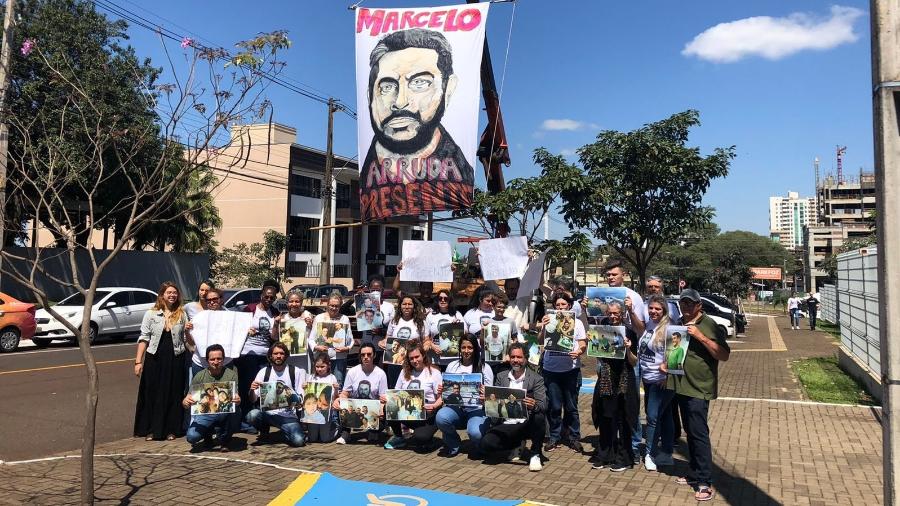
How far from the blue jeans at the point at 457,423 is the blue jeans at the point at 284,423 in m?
1.55

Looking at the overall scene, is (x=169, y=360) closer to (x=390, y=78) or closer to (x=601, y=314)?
(x=601, y=314)

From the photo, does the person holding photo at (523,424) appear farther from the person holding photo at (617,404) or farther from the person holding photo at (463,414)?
the person holding photo at (617,404)

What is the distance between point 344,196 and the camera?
150 ft

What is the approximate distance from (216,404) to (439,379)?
7.79 ft

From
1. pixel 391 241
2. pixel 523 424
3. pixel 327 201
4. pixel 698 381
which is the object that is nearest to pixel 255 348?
pixel 523 424

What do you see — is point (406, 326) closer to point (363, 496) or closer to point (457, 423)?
point (457, 423)

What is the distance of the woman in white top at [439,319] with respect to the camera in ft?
25.2

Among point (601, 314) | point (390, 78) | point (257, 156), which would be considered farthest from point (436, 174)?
point (257, 156)

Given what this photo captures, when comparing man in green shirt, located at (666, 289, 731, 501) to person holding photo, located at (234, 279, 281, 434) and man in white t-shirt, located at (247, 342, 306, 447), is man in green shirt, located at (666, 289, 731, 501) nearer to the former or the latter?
man in white t-shirt, located at (247, 342, 306, 447)

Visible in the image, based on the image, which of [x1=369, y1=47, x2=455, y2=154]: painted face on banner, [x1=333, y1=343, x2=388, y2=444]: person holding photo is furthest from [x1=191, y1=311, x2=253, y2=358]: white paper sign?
[x1=369, y1=47, x2=455, y2=154]: painted face on banner

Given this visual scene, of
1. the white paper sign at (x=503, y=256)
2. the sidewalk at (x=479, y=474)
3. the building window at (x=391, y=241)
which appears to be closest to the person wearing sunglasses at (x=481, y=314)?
the white paper sign at (x=503, y=256)

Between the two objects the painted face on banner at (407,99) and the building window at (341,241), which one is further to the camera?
the building window at (341,241)

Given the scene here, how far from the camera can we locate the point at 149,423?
7.62 meters

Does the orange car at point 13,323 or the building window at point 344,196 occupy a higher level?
the building window at point 344,196
